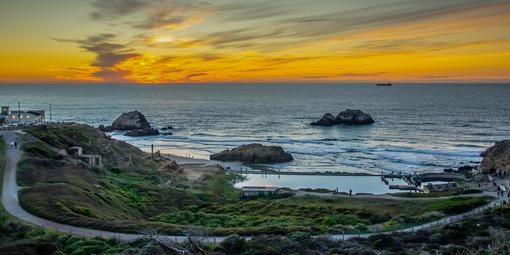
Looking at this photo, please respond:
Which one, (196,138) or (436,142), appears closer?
(436,142)

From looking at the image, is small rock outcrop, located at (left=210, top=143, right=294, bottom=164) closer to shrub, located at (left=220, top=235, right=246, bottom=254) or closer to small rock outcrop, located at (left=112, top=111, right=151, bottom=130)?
small rock outcrop, located at (left=112, top=111, right=151, bottom=130)

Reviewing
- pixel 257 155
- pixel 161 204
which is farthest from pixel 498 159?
pixel 161 204

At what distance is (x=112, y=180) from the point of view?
50.1 metres

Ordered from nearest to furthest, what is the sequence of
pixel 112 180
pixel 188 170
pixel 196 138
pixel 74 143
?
pixel 112 180, pixel 74 143, pixel 188 170, pixel 196 138

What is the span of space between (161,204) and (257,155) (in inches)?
1715

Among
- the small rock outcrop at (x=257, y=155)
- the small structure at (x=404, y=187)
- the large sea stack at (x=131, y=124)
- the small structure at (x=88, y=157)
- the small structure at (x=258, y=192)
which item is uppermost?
the large sea stack at (x=131, y=124)

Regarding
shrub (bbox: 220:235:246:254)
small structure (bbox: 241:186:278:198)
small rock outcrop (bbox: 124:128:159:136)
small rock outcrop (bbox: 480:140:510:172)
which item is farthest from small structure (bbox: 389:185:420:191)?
small rock outcrop (bbox: 124:128:159:136)

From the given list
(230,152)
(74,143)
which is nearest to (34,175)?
(74,143)

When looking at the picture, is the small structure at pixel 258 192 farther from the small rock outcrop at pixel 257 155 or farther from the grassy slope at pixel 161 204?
the small rock outcrop at pixel 257 155

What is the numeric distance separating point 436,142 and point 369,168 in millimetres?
39394

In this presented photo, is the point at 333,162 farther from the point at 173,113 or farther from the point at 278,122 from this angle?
the point at 173,113

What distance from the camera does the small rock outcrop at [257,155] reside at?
8756cm

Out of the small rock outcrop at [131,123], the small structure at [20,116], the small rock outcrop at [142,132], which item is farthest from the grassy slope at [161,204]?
the small rock outcrop at [131,123]

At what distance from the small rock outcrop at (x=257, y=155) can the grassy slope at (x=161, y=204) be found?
2248cm
